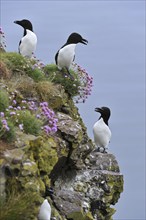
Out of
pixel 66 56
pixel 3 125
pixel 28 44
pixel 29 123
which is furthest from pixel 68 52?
pixel 3 125

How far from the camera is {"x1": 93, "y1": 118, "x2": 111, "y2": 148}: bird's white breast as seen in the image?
16016 mm

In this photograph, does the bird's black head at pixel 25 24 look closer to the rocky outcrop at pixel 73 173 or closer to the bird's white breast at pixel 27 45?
the bird's white breast at pixel 27 45

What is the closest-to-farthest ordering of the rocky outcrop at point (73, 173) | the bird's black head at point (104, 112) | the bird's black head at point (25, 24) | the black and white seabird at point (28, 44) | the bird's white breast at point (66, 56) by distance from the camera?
1. the rocky outcrop at point (73, 173)
2. the bird's black head at point (104, 112)
3. the bird's white breast at point (66, 56)
4. the black and white seabird at point (28, 44)
5. the bird's black head at point (25, 24)

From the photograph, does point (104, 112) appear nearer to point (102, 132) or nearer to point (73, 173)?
point (102, 132)

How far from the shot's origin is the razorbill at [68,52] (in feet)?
55.6

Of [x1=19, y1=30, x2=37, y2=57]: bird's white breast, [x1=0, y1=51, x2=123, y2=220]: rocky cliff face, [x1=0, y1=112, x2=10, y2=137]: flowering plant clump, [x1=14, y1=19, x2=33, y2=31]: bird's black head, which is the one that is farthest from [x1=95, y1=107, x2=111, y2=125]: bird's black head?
[x1=0, y1=112, x2=10, y2=137]: flowering plant clump

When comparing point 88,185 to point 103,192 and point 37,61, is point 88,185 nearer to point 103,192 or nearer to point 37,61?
point 103,192

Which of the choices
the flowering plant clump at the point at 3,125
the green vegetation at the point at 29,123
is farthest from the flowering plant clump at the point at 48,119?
the flowering plant clump at the point at 3,125

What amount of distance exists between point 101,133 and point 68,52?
2.50m

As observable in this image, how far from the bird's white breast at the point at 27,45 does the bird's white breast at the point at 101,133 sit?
3248mm

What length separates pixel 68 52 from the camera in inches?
671

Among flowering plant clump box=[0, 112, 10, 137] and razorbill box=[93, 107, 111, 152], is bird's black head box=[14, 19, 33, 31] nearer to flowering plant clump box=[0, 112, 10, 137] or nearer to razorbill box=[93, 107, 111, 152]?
razorbill box=[93, 107, 111, 152]

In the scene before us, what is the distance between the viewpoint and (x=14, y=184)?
31.9ft

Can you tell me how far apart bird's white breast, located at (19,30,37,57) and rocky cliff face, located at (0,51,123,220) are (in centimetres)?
218
